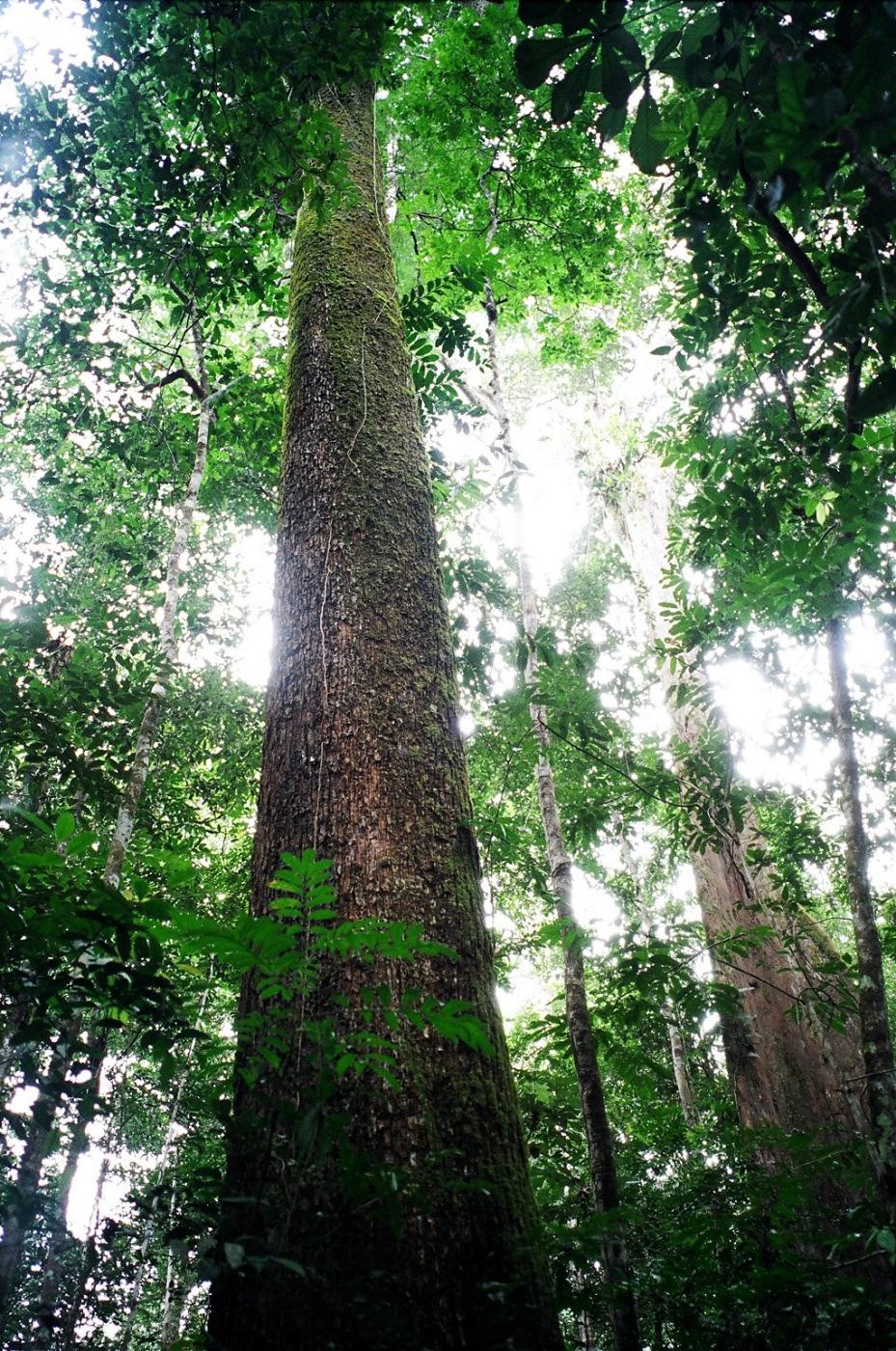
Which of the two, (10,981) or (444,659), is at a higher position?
(444,659)

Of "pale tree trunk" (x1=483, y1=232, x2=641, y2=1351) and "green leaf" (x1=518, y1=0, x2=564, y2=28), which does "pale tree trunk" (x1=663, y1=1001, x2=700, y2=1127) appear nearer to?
"pale tree trunk" (x1=483, y1=232, x2=641, y2=1351)

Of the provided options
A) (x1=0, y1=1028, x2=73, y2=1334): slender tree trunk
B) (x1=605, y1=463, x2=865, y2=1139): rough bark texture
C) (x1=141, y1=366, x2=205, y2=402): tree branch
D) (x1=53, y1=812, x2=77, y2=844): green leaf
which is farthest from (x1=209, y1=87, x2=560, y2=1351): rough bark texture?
(x1=141, y1=366, x2=205, y2=402): tree branch

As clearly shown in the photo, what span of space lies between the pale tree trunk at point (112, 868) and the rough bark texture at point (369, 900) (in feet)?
1.10

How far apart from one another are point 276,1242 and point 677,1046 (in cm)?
1113

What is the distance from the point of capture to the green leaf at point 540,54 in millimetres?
1393

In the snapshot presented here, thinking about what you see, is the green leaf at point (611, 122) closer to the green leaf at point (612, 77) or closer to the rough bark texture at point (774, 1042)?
the green leaf at point (612, 77)

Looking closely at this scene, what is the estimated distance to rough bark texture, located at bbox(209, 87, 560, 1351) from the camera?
1324 mm

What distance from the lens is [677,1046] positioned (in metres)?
10.8

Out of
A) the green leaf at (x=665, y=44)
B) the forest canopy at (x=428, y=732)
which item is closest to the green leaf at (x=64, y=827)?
the forest canopy at (x=428, y=732)

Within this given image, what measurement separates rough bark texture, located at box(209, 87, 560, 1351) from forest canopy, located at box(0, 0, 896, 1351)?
0.04ft

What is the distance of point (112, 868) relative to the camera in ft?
16.4

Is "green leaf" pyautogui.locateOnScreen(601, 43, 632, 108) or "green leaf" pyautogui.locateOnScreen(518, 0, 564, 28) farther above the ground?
"green leaf" pyautogui.locateOnScreen(601, 43, 632, 108)

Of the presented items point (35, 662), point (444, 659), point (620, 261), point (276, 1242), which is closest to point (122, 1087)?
point (35, 662)

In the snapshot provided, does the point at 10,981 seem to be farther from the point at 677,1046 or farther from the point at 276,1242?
the point at 677,1046
